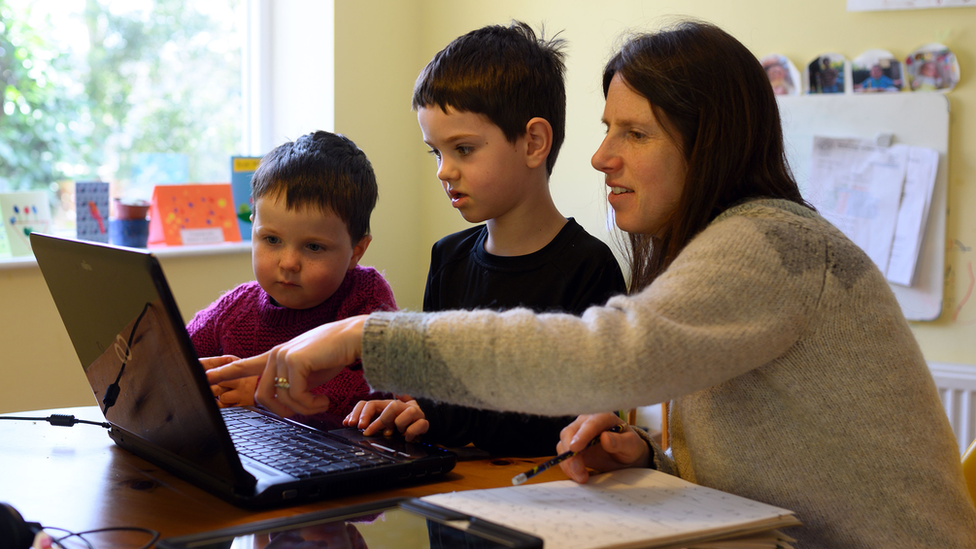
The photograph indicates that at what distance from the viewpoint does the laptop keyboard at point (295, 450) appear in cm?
80

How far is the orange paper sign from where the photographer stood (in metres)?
2.32

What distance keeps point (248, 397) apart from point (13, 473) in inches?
12.8

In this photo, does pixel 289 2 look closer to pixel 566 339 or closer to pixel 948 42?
pixel 948 42

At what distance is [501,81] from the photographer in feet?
4.07

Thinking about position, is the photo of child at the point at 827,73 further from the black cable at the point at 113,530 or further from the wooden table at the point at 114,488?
the black cable at the point at 113,530

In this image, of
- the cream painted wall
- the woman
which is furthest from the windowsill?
the woman

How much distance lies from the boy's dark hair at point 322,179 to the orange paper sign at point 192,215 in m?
1.10

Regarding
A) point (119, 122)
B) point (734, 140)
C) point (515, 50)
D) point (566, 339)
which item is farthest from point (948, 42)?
point (119, 122)

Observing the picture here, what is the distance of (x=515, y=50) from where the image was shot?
129 cm

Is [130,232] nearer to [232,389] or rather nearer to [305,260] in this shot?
[305,260]

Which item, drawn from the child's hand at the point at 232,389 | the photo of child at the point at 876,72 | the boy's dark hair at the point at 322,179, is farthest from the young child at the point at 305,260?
the photo of child at the point at 876,72

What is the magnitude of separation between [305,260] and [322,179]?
0.13 metres

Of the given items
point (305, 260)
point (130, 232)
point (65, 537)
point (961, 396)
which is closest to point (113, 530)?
point (65, 537)

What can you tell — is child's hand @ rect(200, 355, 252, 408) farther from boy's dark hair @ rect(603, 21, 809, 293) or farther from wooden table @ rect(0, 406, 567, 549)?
boy's dark hair @ rect(603, 21, 809, 293)
